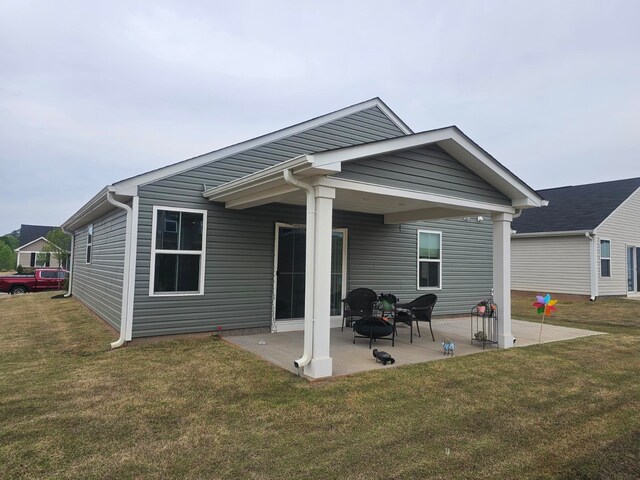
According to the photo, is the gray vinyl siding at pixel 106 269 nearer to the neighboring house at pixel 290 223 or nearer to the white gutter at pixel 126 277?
the neighboring house at pixel 290 223

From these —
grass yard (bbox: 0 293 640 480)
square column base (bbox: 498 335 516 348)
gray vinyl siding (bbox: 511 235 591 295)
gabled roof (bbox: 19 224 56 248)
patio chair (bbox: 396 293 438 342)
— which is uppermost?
gabled roof (bbox: 19 224 56 248)

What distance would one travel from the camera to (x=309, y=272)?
467 cm

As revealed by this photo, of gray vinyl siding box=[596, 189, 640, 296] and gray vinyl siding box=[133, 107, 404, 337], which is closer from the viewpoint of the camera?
gray vinyl siding box=[133, 107, 404, 337]

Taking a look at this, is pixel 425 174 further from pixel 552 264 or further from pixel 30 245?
pixel 30 245

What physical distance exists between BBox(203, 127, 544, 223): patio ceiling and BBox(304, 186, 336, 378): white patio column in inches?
12.0

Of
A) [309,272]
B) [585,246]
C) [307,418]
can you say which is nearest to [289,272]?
[309,272]

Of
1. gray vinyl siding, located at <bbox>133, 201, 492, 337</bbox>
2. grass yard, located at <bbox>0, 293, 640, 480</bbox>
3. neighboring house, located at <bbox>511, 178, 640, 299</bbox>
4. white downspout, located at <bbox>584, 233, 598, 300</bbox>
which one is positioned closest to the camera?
grass yard, located at <bbox>0, 293, 640, 480</bbox>

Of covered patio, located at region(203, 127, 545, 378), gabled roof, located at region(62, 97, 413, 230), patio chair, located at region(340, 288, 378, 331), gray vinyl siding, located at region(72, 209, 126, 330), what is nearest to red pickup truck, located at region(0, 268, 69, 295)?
gray vinyl siding, located at region(72, 209, 126, 330)

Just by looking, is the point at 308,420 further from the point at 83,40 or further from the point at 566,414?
the point at 83,40

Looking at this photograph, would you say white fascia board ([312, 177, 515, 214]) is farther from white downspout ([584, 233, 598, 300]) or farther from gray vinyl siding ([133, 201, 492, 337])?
white downspout ([584, 233, 598, 300])

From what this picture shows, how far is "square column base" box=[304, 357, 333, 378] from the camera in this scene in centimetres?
453

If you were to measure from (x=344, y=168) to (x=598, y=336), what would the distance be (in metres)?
6.77

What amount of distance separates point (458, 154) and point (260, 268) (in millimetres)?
4096

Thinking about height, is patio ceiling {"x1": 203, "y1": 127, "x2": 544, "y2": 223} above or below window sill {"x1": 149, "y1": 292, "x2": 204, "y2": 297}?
above
